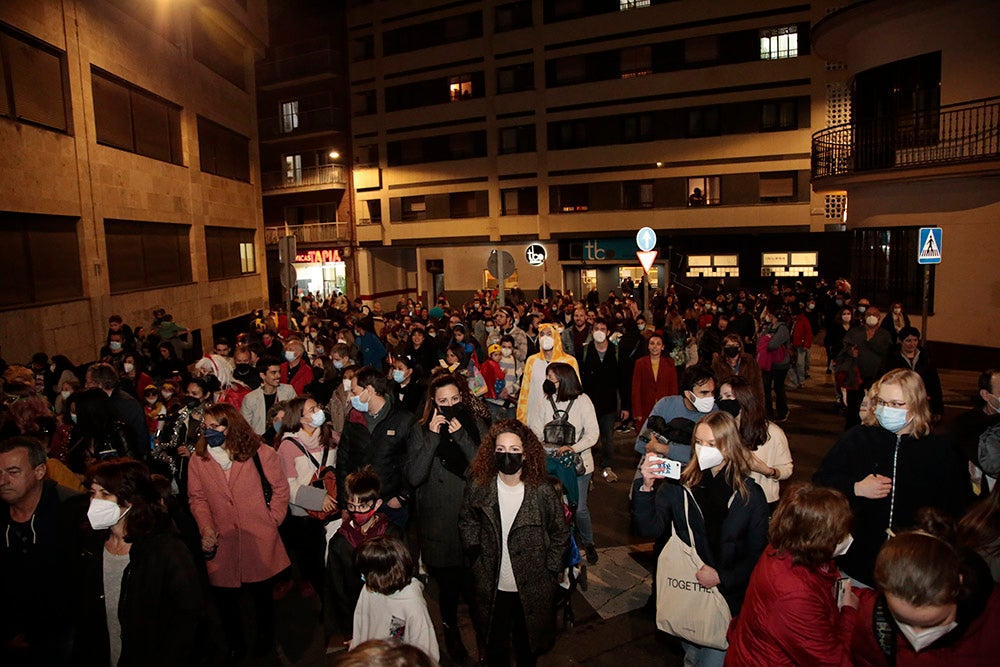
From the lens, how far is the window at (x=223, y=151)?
68.0 ft

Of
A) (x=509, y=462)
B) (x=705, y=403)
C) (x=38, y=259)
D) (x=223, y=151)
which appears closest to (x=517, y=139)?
(x=223, y=151)

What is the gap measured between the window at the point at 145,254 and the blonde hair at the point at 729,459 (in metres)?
15.4

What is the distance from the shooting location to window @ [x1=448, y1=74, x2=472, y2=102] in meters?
35.8

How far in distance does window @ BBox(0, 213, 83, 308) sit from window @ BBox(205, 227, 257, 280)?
21.6 ft

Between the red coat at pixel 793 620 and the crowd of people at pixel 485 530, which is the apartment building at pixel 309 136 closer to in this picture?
the crowd of people at pixel 485 530

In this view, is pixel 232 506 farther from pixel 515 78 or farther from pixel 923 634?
Answer: pixel 515 78

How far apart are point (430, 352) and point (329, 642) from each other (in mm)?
7253

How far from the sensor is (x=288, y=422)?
18.4 ft

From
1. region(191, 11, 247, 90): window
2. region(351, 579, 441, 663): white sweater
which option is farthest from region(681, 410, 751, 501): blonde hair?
region(191, 11, 247, 90): window

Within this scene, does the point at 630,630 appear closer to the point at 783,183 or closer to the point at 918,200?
the point at 918,200

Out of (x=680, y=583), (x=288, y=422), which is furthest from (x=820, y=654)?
(x=288, y=422)

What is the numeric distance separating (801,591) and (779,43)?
101 ft

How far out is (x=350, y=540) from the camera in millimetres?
4129

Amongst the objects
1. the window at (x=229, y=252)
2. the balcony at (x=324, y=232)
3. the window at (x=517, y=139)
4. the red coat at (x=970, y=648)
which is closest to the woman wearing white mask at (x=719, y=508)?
the red coat at (x=970, y=648)
